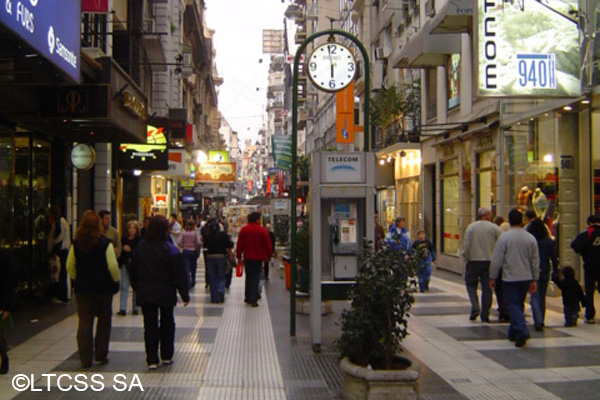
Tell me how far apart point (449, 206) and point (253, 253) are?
36.0ft

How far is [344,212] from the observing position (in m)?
9.73

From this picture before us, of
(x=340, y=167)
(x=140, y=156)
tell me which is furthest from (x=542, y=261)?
(x=140, y=156)

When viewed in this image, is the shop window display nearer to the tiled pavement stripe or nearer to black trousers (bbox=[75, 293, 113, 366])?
the tiled pavement stripe

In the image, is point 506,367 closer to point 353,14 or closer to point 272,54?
point 353,14

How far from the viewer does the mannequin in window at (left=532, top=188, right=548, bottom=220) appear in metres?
14.2

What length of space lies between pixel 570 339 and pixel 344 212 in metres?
3.69

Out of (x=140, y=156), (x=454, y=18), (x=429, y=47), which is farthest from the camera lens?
(x=140, y=156)

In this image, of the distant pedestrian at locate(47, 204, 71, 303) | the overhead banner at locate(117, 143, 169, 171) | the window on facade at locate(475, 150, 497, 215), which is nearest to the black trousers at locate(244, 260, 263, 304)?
the distant pedestrian at locate(47, 204, 71, 303)

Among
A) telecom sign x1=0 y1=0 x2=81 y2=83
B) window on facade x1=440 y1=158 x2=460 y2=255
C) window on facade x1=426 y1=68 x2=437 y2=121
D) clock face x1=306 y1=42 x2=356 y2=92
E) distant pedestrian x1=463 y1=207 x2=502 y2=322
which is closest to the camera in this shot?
telecom sign x1=0 y1=0 x2=81 y2=83

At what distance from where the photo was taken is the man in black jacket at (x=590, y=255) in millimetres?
10289

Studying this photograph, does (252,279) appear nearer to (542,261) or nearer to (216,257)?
(216,257)

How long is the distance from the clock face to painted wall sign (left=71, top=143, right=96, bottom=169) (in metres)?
7.01

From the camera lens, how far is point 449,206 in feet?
73.2

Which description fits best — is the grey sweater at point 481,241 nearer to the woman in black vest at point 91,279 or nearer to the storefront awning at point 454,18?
the woman in black vest at point 91,279
